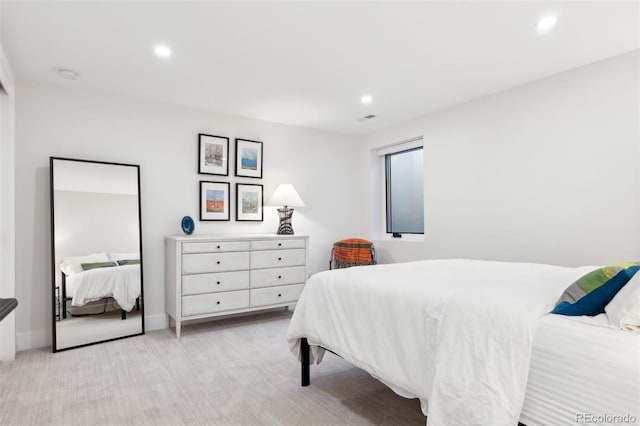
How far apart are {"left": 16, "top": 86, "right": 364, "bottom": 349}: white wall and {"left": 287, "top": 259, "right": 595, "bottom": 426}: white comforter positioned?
85.3 inches

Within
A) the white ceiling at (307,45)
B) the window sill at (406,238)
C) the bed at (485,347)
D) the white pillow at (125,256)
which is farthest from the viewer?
the window sill at (406,238)

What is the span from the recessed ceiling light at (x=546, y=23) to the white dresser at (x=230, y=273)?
9.27 feet

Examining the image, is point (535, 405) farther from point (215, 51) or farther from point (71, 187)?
point (71, 187)

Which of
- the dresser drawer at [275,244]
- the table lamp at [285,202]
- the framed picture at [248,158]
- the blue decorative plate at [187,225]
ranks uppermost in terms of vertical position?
the framed picture at [248,158]

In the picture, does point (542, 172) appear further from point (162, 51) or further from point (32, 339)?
point (32, 339)

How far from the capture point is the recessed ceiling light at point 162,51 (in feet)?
8.62

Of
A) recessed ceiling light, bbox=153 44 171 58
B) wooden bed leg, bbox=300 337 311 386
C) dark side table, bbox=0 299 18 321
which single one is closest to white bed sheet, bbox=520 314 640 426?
wooden bed leg, bbox=300 337 311 386

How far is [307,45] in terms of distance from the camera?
8.55 feet

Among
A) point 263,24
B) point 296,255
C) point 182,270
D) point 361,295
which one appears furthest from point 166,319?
point 263,24

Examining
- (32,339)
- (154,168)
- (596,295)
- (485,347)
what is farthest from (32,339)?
(596,295)

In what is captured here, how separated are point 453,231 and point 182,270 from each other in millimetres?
2766

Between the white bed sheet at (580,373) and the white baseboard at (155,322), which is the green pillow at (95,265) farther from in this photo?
the white bed sheet at (580,373)

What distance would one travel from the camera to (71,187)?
3.29 m

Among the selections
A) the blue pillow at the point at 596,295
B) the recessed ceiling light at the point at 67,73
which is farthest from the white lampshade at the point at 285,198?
the blue pillow at the point at 596,295
